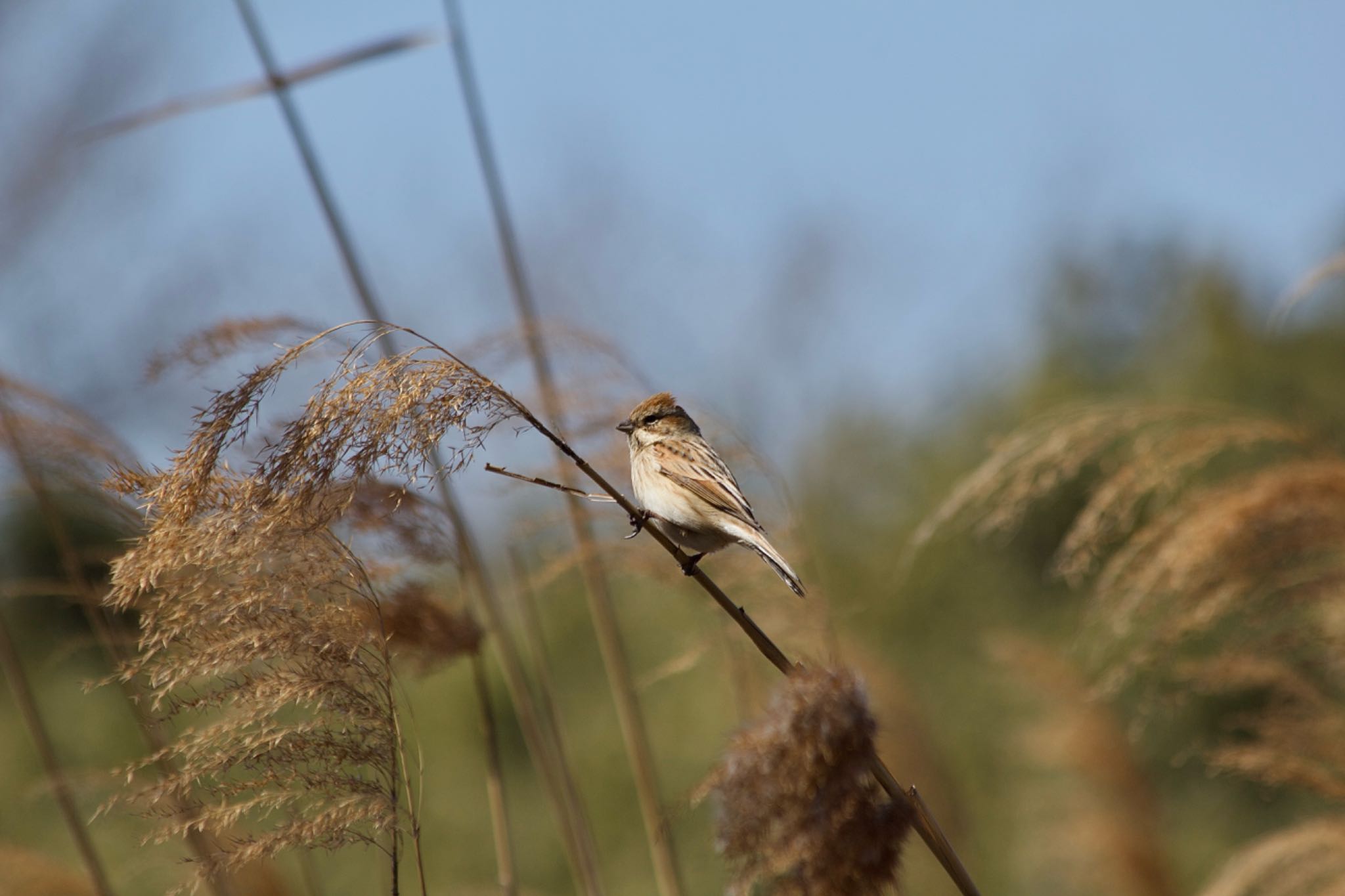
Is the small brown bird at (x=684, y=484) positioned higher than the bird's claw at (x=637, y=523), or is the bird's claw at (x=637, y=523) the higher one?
the small brown bird at (x=684, y=484)

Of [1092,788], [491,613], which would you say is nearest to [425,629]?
[491,613]

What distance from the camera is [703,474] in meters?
3.46

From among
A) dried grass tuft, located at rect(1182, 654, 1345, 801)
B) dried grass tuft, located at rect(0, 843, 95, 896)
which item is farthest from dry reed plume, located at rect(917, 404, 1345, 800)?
dried grass tuft, located at rect(0, 843, 95, 896)

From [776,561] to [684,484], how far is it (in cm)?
59

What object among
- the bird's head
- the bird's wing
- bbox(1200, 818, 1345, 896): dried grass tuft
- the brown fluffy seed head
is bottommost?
bbox(1200, 818, 1345, 896): dried grass tuft

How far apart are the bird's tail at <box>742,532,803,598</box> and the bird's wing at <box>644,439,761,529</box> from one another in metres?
0.05


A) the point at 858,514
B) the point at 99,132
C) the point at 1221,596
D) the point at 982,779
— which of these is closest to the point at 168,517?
the point at 99,132

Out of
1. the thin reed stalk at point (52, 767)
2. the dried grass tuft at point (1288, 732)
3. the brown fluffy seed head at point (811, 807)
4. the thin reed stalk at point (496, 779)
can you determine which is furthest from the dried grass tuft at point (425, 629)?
the dried grass tuft at point (1288, 732)

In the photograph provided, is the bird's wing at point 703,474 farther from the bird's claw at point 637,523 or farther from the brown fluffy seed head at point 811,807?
the brown fluffy seed head at point 811,807

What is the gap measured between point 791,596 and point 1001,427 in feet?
24.6

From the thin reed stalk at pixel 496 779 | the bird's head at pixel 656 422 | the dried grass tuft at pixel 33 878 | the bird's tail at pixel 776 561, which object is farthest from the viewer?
the bird's head at pixel 656 422

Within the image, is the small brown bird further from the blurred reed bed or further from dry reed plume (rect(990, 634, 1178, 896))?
dry reed plume (rect(990, 634, 1178, 896))

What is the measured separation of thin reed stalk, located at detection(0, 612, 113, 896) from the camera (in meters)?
3.02

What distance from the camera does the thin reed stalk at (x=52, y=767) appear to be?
3.02 meters
